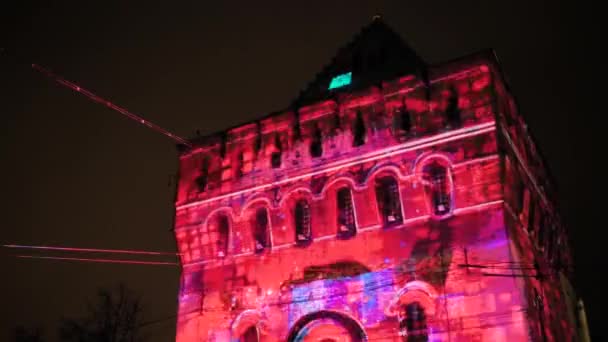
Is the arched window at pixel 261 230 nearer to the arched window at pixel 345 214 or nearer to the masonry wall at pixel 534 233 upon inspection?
the arched window at pixel 345 214

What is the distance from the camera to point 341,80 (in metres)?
25.9

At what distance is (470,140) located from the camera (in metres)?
19.4

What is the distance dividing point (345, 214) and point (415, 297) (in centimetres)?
375

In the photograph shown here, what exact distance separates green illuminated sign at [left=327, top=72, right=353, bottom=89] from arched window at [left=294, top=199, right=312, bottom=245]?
5.88 m

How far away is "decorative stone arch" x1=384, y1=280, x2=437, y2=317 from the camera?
60.4 ft

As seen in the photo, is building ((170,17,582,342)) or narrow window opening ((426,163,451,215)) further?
narrow window opening ((426,163,451,215))

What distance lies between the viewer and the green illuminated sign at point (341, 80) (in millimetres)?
25577

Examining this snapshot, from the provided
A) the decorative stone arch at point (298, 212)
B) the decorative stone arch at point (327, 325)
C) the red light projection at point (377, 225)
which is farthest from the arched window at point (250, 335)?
the decorative stone arch at point (298, 212)

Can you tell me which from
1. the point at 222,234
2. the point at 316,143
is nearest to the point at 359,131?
the point at 316,143

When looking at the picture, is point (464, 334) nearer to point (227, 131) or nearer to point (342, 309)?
point (342, 309)

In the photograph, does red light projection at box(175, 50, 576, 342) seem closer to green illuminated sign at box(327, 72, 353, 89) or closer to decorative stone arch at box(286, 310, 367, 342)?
decorative stone arch at box(286, 310, 367, 342)

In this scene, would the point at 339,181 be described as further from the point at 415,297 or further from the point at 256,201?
the point at 415,297

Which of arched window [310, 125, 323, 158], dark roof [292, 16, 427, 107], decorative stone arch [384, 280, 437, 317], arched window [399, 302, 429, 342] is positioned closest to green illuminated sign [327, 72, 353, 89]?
dark roof [292, 16, 427, 107]

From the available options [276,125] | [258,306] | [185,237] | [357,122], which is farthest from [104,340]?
[357,122]
